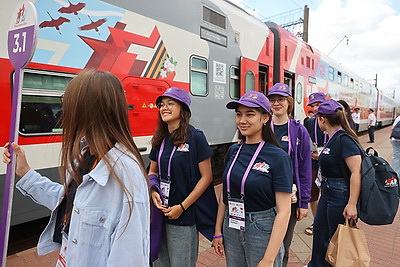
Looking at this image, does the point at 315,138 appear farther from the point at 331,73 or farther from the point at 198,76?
the point at 331,73

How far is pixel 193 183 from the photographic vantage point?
2227 mm

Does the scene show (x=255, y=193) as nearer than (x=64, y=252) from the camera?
No

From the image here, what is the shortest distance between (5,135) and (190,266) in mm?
2002

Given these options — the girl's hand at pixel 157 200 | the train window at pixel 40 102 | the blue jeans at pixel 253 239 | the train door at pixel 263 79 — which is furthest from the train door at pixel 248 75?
the blue jeans at pixel 253 239

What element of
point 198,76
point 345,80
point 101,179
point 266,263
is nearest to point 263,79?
point 198,76

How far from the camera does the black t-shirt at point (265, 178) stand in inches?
69.8

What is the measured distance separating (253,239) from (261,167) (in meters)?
0.44

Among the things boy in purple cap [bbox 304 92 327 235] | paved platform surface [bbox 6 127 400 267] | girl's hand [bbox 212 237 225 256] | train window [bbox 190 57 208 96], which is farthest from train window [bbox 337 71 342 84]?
girl's hand [bbox 212 237 225 256]

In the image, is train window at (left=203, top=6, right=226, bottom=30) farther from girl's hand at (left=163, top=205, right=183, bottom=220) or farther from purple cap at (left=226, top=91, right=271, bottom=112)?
girl's hand at (left=163, top=205, right=183, bottom=220)

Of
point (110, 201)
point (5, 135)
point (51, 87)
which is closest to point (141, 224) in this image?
point (110, 201)

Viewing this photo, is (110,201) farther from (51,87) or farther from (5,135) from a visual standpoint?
(51,87)

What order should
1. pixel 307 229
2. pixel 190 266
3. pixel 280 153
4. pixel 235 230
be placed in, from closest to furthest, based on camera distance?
1. pixel 280 153
2. pixel 235 230
3. pixel 190 266
4. pixel 307 229

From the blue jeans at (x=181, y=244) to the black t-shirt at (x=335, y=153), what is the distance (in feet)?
4.18

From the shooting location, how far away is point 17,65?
1.80m
